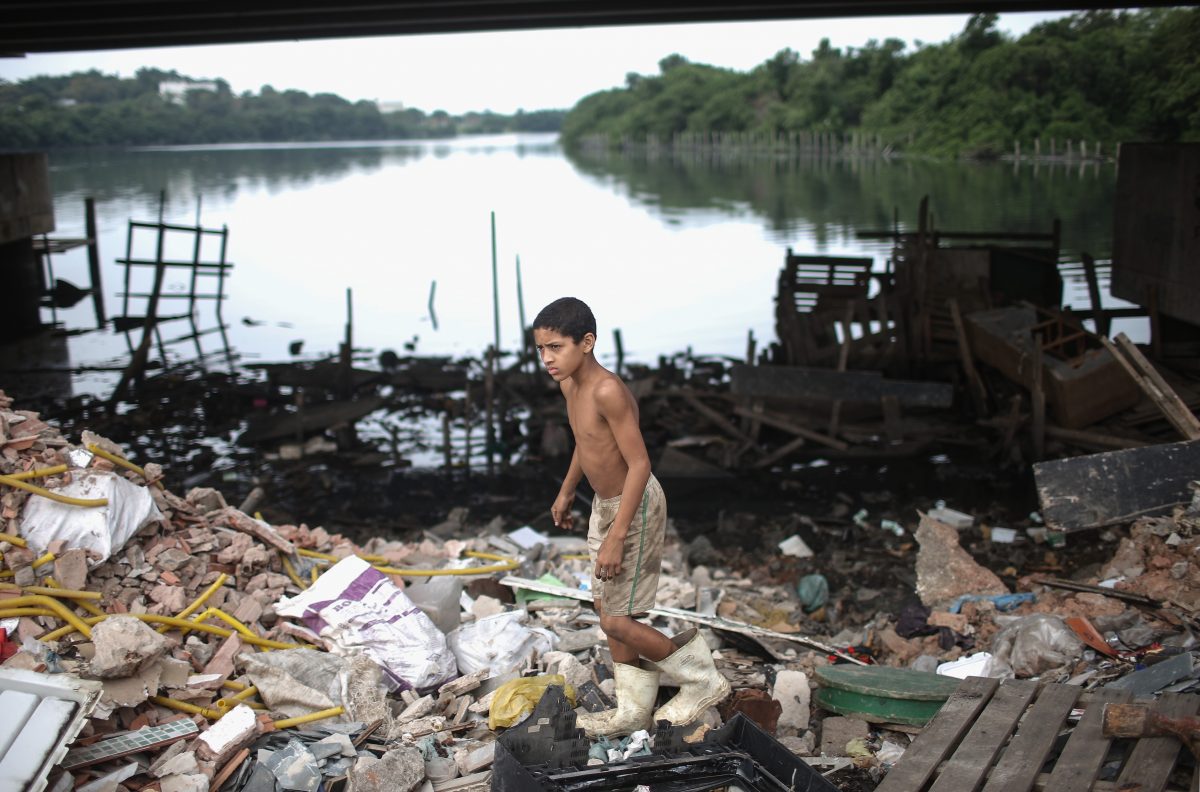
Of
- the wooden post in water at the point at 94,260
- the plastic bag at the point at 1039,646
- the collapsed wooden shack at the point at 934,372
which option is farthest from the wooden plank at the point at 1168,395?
the wooden post in water at the point at 94,260

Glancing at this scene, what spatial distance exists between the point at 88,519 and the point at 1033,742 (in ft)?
15.4

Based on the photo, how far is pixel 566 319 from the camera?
436 centimetres

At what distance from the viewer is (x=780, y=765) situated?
4.02m

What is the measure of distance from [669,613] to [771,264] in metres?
27.2

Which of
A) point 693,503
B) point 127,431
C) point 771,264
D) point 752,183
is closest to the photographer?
point 693,503

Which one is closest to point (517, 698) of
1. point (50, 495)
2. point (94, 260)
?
point (50, 495)

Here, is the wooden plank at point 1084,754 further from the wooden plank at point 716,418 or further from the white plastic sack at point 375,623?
the wooden plank at point 716,418

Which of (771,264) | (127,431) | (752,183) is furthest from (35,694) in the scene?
(752,183)

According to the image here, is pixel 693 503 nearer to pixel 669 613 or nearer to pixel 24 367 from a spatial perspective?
pixel 669 613

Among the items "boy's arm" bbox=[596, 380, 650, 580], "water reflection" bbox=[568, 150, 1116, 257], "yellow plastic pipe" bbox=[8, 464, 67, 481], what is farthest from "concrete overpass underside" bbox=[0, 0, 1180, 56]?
"water reflection" bbox=[568, 150, 1116, 257]

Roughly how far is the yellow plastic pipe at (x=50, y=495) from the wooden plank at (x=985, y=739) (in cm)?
427

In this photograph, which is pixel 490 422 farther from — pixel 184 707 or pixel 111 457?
pixel 184 707

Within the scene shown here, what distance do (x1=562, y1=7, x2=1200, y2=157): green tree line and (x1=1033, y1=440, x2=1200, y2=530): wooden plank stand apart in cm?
1644

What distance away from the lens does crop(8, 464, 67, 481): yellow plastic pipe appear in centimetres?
525
